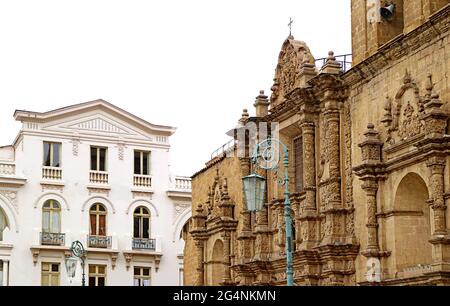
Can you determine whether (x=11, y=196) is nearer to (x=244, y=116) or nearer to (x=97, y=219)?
(x=97, y=219)

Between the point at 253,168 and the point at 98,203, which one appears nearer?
the point at 253,168

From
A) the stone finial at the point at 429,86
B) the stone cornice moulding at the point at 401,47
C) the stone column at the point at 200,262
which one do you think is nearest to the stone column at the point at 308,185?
the stone cornice moulding at the point at 401,47

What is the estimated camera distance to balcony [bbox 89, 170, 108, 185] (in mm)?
38000

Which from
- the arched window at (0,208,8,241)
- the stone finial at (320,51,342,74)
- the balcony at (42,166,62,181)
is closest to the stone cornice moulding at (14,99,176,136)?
the balcony at (42,166,62,181)

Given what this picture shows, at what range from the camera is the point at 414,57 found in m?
19.1

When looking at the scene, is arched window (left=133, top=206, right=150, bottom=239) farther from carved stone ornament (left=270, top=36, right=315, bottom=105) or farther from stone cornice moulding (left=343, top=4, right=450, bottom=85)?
stone cornice moulding (left=343, top=4, right=450, bottom=85)

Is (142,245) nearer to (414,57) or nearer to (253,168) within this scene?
(253,168)

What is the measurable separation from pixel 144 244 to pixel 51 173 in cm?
461

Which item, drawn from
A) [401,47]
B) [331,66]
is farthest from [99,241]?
[401,47]

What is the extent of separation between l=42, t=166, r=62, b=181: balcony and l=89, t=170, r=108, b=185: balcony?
4.09 feet

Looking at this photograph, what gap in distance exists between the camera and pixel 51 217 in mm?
37031

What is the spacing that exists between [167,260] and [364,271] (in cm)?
1890
